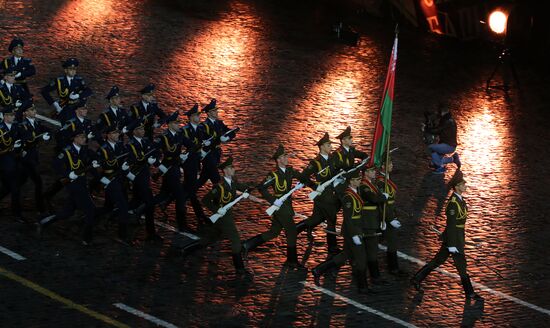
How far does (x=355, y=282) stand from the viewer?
25812 millimetres

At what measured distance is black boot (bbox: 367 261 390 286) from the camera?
25688 millimetres

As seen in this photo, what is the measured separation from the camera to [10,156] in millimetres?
27359

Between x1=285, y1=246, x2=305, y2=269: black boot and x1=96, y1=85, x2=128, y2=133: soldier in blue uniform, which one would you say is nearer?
x1=285, y1=246, x2=305, y2=269: black boot

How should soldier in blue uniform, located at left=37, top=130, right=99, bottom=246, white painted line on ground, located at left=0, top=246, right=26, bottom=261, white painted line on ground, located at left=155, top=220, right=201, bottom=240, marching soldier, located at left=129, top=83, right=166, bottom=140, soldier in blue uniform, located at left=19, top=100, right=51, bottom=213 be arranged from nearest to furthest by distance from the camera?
white painted line on ground, located at left=0, top=246, right=26, bottom=261, soldier in blue uniform, located at left=37, top=130, right=99, bottom=246, white painted line on ground, located at left=155, top=220, right=201, bottom=240, soldier in blue uniform, located at left=19, top=100, right=51, bottom=213, marching soldier, located at left=129, top=83, right=166, bottom=140

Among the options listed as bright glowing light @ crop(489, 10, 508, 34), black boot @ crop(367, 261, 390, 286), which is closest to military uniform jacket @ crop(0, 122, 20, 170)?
black boot @ crop(367, 261, 390, 286)

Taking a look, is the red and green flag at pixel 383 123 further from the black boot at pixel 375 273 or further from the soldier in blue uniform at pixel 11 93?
the soldier in blue uniform at pixel 11 93

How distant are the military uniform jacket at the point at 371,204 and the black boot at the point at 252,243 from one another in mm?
2182

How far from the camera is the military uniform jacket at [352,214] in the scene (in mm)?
25234

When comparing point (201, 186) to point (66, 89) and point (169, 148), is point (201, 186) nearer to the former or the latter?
point (169, 148)

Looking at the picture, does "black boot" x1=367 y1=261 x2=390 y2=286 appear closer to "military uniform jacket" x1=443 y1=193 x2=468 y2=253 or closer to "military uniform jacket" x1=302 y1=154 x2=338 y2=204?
→ "military uniform jacket" x1=443 y1=193 x2=468 y2=253

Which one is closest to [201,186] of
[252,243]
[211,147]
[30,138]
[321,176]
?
[211,147]

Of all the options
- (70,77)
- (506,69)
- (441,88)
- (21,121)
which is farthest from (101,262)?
(506,69)

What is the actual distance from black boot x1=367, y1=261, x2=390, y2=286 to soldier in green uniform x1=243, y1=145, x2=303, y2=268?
141 centimetres

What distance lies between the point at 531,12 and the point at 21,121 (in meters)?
18.3
